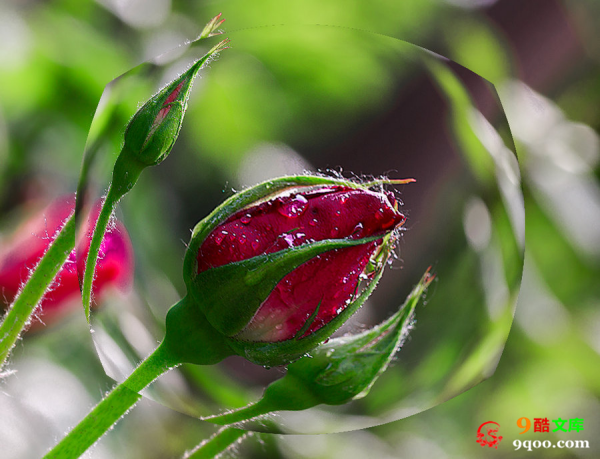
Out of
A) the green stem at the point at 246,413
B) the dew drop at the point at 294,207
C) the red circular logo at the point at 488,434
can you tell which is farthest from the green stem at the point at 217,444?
the red circular logo at the point at 488,434

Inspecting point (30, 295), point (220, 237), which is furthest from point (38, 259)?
point (220, 237)

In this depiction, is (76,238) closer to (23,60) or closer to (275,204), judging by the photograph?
(275,204)

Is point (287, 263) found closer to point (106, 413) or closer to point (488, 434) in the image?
point (106, 413)

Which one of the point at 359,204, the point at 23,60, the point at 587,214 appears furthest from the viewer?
the point at 587,214

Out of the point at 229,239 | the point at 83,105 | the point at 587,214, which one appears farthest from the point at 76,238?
the point at 587,214

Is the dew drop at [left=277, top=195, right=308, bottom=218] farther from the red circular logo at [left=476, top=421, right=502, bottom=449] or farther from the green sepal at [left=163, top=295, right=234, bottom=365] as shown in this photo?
the red circular logo at [left=476, top=421, right=502, bottom=449]

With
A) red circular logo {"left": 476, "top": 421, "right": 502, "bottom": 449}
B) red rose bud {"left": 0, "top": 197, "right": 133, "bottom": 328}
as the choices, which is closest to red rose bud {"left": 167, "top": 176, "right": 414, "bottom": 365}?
red rose bud {"left": 0, "top": 197, "right": 133, "bottom": 328}

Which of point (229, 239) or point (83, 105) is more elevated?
point (83, 105)
